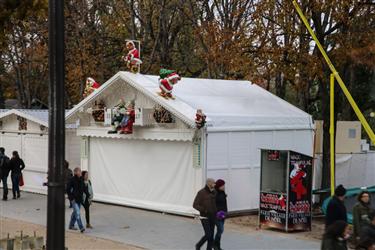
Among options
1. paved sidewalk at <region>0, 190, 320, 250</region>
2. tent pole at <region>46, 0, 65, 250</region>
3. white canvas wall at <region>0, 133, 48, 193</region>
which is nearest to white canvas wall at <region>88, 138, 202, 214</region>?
paved sidewalk at <region>0, 190, 320, 250</region>

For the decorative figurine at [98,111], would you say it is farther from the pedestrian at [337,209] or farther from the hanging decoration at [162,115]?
the pedestrian at [337,209]

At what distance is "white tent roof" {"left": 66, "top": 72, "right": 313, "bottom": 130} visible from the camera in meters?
17.0

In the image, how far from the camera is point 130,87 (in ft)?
62.4

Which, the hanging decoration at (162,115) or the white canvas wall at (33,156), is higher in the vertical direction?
the hanging decoration at (162,115)

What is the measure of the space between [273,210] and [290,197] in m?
0.64

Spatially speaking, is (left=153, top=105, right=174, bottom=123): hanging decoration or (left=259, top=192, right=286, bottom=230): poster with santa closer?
(left=259, top=192, right=286, bottom=230): poster with santa

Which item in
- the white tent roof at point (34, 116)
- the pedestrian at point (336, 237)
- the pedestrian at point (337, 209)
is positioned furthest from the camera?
the white tent roof at point (34, 116)

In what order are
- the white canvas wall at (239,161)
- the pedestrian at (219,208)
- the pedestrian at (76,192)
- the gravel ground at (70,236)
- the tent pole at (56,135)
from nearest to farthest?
the tent pole at (56,135), the pedestrian at (219,208), the gravel ground at (70,236), the pedestrian at (76,192), the white canvas wall at (239,161)

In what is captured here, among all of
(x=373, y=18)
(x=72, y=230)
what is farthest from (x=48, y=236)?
(x=373, y=18)

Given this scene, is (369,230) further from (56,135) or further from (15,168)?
(15,168)

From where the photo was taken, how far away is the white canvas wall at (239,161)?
16938mm

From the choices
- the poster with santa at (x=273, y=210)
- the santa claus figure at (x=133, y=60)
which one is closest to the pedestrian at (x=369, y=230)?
the poster with santa at (x=273, y=210)

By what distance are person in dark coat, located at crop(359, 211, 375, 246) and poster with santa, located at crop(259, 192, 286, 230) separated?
179 inches

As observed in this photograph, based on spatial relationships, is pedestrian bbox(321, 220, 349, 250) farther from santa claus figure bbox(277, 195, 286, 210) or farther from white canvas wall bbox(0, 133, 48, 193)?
white canvas wall bbox(0, 133, 48, 193)
